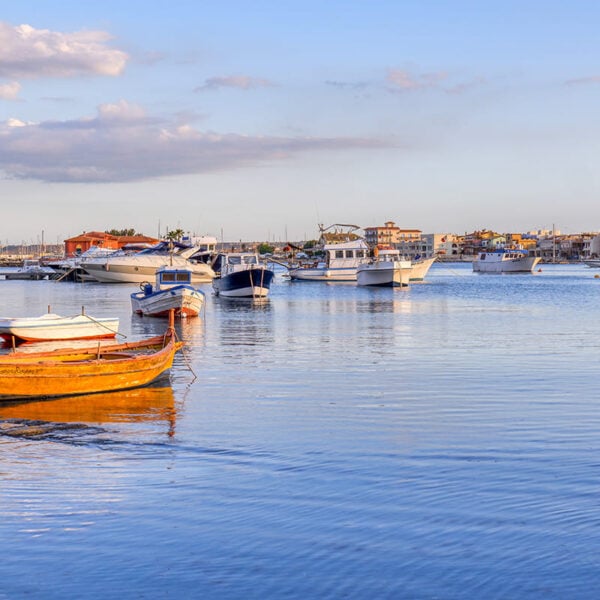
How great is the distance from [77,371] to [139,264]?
260 feet

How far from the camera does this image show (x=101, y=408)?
17.5m

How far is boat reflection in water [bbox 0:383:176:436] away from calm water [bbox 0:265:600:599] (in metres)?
0.08

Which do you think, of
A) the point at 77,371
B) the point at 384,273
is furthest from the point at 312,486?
the point at 384,273

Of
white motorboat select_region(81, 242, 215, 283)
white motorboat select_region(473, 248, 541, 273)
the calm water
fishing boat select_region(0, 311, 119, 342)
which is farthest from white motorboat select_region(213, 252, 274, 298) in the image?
white motorboat select_region(473, 248, 541, 273)

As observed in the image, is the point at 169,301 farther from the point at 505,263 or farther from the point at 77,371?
the point at 505,263

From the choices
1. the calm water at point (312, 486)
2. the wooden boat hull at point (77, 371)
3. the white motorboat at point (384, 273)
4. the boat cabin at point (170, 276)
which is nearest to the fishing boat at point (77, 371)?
the wooden boat hull at point (77, 371)

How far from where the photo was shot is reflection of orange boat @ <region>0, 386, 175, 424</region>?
1633 centimetres

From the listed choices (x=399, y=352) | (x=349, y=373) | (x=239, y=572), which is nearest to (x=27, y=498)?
(x=239, y=572)

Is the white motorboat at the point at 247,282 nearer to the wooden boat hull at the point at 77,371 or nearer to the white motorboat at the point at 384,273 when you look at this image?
the white motorboat at the point at 384,273

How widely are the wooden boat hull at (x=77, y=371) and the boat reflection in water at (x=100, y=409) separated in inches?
7.3

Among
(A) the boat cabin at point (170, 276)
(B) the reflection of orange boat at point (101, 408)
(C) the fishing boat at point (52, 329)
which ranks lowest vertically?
(B) the reflection of orange boat at point (101, 408)

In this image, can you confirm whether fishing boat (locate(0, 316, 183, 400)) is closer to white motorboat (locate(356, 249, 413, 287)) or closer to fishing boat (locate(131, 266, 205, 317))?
fishing boat (locate(131, 266, 205, 317))

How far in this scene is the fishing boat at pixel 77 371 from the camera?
17438mm

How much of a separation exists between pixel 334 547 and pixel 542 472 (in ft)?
13.1
